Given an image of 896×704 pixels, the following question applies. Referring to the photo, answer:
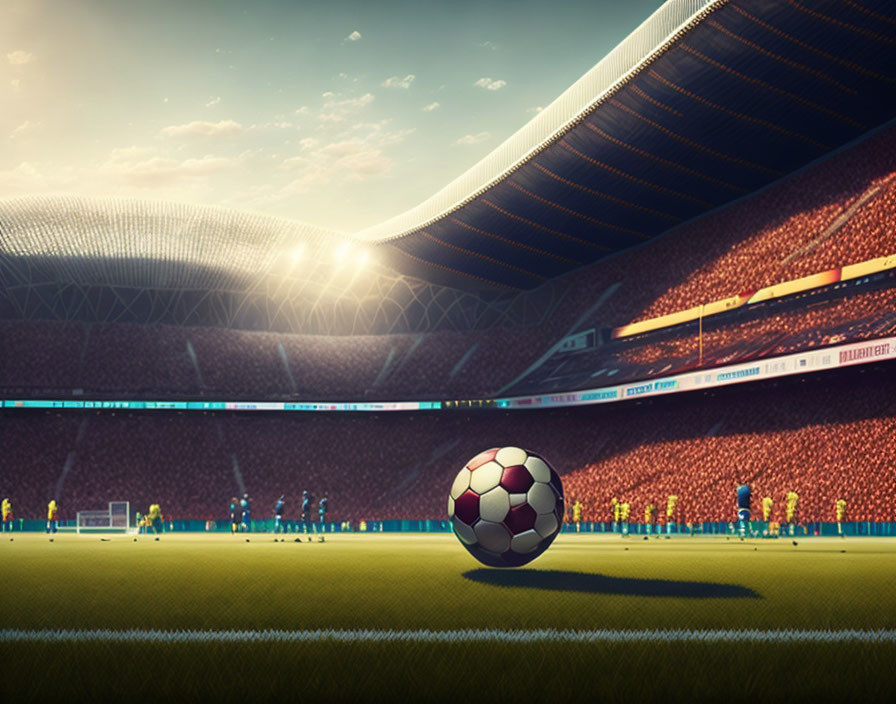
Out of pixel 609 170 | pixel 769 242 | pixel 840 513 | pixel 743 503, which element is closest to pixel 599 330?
pixel 609 170

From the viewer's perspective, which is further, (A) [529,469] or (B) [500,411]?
(B) [500,411]

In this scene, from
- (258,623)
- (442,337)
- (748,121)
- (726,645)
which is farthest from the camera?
(442,337)

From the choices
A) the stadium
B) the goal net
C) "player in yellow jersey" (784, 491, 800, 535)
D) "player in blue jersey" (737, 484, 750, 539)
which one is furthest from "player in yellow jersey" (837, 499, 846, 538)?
the goal net

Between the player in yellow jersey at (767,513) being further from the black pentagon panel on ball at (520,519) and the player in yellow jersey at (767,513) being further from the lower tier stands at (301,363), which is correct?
the black pentagon panel on ball at (520,519)

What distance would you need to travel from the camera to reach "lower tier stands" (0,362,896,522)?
32.7 metres

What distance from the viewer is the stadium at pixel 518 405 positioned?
227 inches

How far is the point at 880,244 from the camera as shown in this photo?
30578mm

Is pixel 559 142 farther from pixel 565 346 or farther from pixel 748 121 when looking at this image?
pixel 565 346

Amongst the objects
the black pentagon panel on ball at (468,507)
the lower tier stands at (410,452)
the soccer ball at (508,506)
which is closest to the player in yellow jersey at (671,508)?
the lower tier stands at (410,452)

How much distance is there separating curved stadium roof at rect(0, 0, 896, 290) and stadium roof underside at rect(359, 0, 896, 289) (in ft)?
0.21

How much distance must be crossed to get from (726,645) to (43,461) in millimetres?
44684

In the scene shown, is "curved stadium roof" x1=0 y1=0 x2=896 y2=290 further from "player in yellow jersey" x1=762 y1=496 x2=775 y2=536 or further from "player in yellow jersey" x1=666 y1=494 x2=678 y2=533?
"player in yellow jersey" x1=762 y1=496 x2=775 y2=536

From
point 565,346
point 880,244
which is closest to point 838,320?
point 880,244

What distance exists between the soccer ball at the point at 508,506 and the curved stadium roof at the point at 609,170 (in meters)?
22.6
